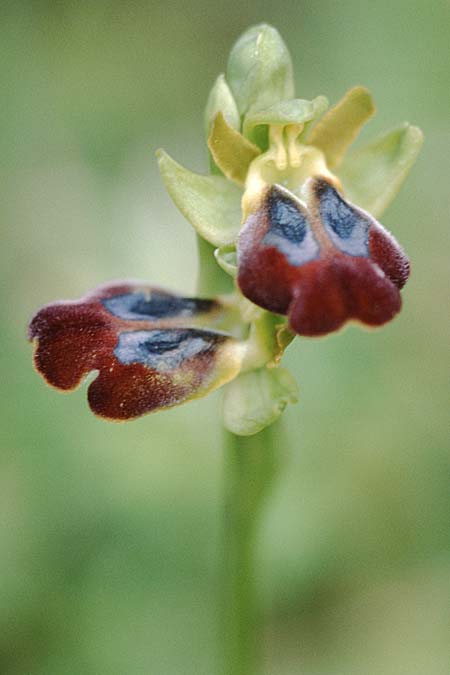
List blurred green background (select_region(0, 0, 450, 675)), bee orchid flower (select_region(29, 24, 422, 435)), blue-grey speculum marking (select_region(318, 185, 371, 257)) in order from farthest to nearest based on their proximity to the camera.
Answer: blurred green background (select_region(0, 0, 450, 675)) < bee orchid flower (select_region(29, 24, 422, 435)) < blue-grey speculum marking (select_region(318, 185, 371, 257))

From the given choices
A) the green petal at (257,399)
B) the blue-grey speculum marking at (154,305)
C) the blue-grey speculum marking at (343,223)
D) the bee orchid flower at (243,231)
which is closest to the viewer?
the blue-grey speculum marking at (343,223)

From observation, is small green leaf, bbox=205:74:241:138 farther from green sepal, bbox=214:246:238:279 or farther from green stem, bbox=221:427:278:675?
green stem, bbox=221:427:278:675

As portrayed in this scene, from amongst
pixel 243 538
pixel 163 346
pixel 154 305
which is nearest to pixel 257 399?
pixel 163 346

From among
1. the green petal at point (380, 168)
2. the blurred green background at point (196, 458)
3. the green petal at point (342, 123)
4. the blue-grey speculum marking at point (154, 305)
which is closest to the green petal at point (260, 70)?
the green petal at point (342, 123)

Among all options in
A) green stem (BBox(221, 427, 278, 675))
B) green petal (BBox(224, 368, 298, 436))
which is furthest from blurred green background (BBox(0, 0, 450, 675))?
green petal (BBox(224, 368, 298, 436))

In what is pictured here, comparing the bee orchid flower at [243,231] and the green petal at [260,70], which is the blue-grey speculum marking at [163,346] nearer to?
the bee orchid flower at [243,231]

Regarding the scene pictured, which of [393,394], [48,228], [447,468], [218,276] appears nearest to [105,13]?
[48,228]

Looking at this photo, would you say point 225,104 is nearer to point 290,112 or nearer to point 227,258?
point 290,112

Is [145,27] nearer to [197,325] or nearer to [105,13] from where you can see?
[105,13]
